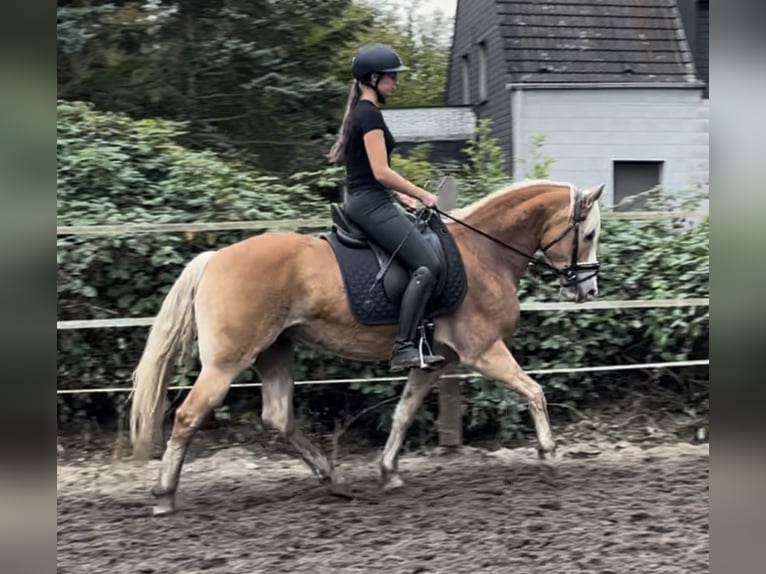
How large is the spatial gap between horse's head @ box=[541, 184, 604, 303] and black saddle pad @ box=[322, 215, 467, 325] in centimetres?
64

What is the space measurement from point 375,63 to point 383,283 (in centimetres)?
118

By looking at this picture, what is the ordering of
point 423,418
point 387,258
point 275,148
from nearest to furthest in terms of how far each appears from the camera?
point 387,258, point 423,418, point 275,148

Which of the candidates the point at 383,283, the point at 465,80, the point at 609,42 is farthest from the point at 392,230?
the point at 465,80

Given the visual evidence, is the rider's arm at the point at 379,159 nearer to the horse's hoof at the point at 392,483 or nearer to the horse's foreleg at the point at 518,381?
the horse's foreleg at the point at 518,381

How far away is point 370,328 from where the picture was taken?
4719 millimetres

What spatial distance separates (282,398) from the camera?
4.89 m

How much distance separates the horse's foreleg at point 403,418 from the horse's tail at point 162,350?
1364 millimetres

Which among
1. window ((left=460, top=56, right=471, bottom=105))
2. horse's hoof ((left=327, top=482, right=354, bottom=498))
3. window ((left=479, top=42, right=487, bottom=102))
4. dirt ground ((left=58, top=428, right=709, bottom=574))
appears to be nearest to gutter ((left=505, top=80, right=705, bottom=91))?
window ((left=479, top=42, right=487, bottom=102))

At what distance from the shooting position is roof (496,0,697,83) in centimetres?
1163

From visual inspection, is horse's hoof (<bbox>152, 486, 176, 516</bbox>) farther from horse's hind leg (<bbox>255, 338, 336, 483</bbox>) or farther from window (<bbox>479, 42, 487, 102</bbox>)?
window (<bbox>479, 42, 487, 102</bbox>)
